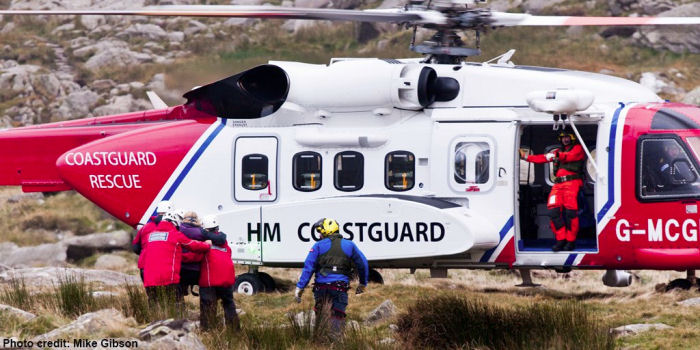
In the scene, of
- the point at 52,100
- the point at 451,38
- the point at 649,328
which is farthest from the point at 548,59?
the point at 649,328

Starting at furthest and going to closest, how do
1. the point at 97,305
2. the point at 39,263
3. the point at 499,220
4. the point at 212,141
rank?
the point at 39,263
the point at 212,141
the point at 499,220
the point at 97,305

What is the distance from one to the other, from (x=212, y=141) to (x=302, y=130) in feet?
4.65

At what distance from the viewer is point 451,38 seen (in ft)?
53.0

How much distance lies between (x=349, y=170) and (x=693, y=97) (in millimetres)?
19627

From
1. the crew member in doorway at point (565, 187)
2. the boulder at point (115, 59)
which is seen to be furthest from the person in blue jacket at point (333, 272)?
the boulder at point (115, 59)

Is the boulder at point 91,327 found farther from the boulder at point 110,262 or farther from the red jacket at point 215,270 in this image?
the boulder at point 110,262

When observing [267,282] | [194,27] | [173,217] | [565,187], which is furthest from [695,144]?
[194,27]

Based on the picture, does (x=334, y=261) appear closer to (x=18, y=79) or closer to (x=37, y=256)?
(x=37, y=256)

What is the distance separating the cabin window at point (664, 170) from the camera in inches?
571

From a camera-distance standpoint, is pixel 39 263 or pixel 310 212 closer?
pixel 310 212

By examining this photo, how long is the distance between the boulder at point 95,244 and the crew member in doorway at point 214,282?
1467cm

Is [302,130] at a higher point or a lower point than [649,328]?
higher

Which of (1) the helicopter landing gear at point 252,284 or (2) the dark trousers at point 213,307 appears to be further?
(1) the helicopter landing gear at point 252,284

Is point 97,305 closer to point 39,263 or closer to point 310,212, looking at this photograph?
point 310,212
